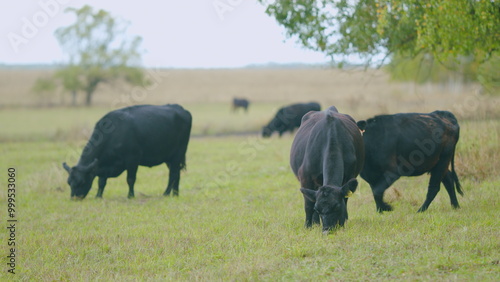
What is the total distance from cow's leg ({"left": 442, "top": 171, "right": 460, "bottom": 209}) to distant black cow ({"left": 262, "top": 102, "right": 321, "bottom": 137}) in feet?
61.9

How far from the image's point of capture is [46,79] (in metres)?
64.9

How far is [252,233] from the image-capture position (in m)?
8.62

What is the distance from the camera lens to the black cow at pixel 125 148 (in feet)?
43.7

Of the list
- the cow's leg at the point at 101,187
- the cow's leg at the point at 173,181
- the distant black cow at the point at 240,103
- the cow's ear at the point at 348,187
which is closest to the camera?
the cow's ear at the point at 348,187

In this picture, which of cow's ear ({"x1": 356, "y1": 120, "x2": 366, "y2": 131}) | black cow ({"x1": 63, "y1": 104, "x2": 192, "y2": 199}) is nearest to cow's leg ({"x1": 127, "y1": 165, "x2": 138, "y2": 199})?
black cow ({"x1": 63, "y1": 104, "x2": 192, "y2": 199})

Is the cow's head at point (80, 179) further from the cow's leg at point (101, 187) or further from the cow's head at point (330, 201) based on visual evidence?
the cow's head at point (330, 201)

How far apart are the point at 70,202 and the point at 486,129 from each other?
9341mm

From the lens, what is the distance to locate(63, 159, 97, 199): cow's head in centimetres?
1315

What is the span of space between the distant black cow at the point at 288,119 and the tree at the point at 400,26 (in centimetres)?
1260

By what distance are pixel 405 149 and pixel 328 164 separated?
209cm

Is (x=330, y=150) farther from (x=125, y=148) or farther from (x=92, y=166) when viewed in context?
(x=92, y=166)

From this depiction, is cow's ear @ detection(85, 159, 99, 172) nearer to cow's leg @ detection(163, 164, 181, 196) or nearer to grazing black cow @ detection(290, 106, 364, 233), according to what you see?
cow's leg @ detection(163, 164, 181, 196)

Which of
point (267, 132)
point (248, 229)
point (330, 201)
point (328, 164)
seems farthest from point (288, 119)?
point (330, 201)

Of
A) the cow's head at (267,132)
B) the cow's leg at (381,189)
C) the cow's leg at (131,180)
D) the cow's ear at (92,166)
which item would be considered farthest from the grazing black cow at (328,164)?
the cow's head at (267,132)
